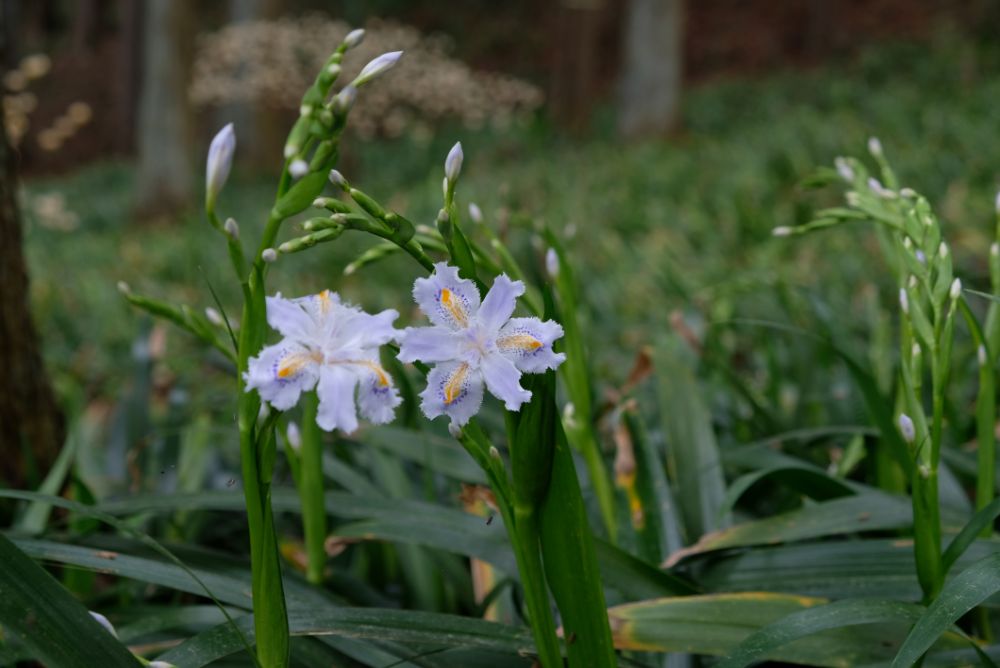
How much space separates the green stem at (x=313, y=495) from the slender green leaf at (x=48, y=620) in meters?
0.46

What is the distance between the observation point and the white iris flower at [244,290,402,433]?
0.69 metres

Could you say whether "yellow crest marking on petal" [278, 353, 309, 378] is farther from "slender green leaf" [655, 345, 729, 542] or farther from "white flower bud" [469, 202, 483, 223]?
"slender green leaf" [655, 345, 729, 542]

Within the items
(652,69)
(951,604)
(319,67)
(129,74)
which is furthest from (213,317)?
(129,74)

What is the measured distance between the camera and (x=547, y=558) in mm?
874

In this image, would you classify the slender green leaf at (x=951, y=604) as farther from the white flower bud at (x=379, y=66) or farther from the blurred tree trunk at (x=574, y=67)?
the blurred tree trunk at (x=574, y=67)

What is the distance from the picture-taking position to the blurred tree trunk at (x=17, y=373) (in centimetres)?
178

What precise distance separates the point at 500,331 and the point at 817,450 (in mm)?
1265

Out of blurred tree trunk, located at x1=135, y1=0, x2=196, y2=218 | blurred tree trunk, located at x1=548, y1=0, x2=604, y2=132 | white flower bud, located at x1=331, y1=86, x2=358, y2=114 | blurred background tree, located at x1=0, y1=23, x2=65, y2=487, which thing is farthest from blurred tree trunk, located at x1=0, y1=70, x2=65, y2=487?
blurred tree trunk, located at x1=548, y1=0, x2=604, y2=132

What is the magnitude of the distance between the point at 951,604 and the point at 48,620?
2.61 ft

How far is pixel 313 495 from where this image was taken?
1350 mm

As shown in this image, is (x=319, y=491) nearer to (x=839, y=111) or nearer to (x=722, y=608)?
(x=722, y=608)

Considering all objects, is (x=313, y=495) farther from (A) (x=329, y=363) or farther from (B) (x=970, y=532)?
(B) (x=970, y=532)

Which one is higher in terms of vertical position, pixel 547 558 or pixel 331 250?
pixel 547 558

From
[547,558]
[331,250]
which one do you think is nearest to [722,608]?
[547,558]
